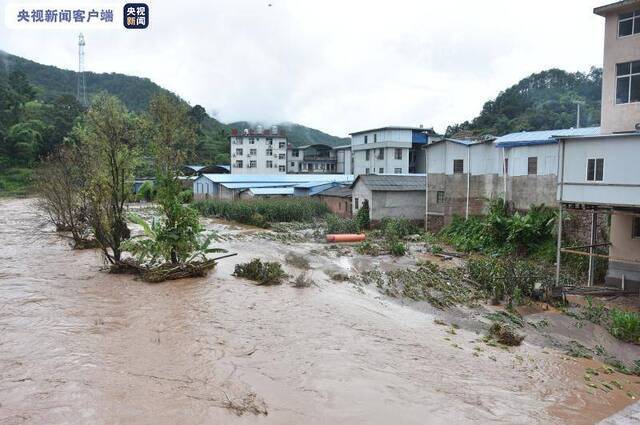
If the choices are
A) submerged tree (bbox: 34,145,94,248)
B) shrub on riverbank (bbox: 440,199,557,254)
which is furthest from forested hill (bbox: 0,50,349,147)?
shrub on riverbank (bbox: 440,199,557,254)

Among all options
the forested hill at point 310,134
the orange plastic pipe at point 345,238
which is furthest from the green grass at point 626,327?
the forested hill at point 310,134

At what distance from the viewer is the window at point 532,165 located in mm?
21781

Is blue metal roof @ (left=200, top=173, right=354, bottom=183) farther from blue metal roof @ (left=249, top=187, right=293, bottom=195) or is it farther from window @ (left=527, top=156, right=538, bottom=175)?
window @ (left=527, top=156, right=538, bottom=175)

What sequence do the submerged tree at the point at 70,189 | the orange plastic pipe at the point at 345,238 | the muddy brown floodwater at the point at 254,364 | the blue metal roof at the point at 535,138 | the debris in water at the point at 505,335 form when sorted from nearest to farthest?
the muddy brown floodwater at the point at 254,364 < the debris in water at the point at 505,335 < the blue metal roof at the point at 535,138 < the submerged tree at the point at 70,189 < the orange plastic pipe at the point at 345,238

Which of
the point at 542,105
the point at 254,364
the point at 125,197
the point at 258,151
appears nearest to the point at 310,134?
the point at 258,151

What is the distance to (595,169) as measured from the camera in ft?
46.1

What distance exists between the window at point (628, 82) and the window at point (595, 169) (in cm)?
347

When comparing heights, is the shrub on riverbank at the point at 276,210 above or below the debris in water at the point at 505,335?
above

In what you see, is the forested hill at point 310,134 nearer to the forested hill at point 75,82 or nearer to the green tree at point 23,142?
the forested hill at point 75,82

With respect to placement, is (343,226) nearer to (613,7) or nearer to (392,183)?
(392,183)

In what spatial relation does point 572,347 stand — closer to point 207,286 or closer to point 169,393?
point 169,393

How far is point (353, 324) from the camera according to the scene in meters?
11.3

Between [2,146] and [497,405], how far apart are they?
2625 inches

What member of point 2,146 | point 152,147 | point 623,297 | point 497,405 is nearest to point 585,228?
point 623,297
